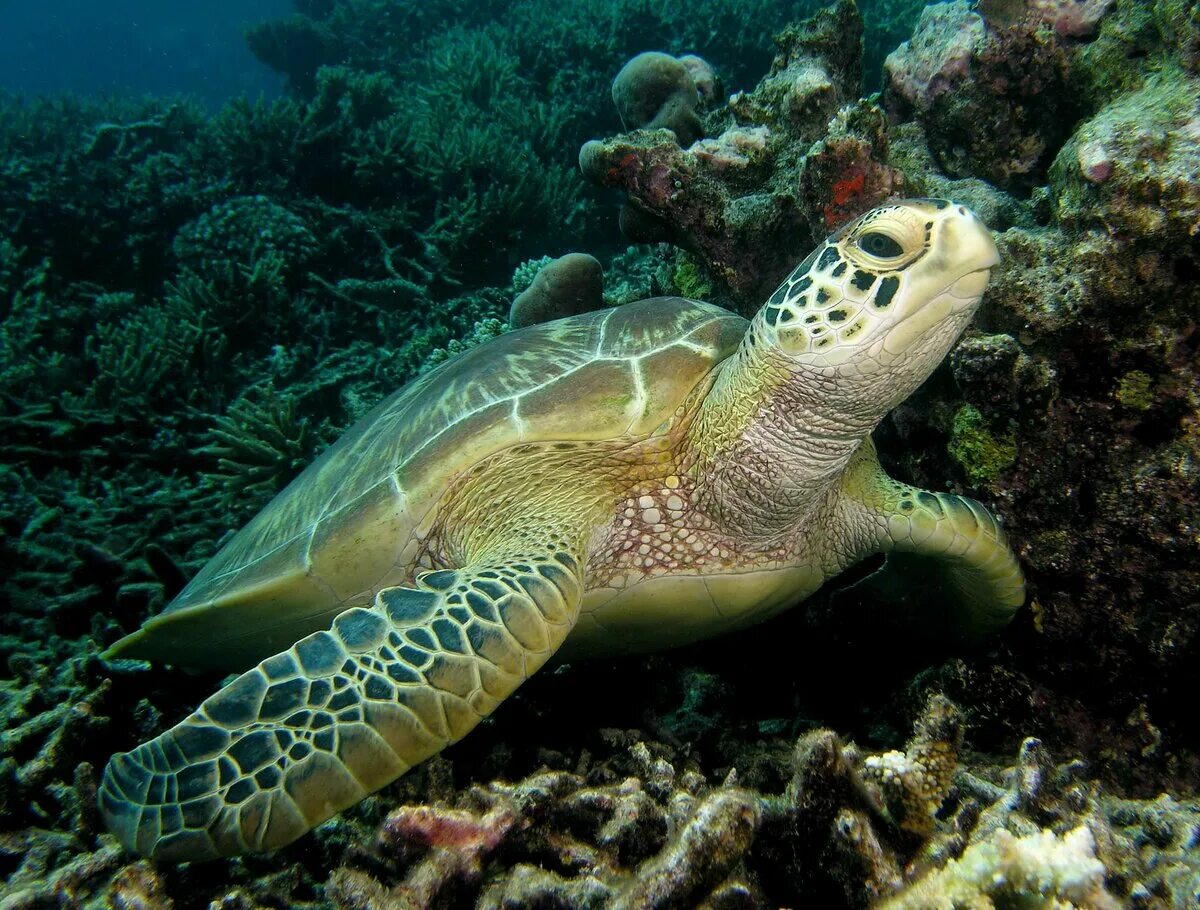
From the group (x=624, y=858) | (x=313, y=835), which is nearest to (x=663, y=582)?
(x=624, y=858)

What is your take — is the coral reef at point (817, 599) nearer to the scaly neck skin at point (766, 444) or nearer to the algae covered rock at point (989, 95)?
the algae covered rock at point (989, 95)

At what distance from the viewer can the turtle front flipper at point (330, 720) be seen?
1.48 meters

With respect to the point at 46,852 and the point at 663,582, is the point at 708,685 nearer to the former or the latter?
the point at 663,582

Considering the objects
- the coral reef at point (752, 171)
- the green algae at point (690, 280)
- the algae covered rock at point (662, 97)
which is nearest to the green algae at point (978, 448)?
the coral reef at point (752, 171)

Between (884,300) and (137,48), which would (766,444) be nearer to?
(884,300)

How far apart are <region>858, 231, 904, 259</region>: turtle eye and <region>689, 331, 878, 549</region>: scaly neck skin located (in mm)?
374

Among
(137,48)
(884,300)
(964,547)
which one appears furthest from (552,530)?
(137,48)

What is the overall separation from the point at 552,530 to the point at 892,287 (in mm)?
1287

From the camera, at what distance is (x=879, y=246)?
173 centimetres

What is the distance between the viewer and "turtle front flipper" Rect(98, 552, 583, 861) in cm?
148

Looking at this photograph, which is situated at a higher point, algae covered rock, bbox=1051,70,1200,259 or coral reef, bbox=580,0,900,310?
coral reef, bbox=580,0,900,310

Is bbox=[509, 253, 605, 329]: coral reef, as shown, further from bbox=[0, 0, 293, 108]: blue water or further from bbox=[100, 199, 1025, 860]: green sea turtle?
bbox=[0, 0, 293, 108]: blue water

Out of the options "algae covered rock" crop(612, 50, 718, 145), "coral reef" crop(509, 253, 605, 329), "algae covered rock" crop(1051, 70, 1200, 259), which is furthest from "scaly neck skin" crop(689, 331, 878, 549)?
"algae covered rock" crop(612, 50, 718, 145)

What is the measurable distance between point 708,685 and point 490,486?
4.17ft
